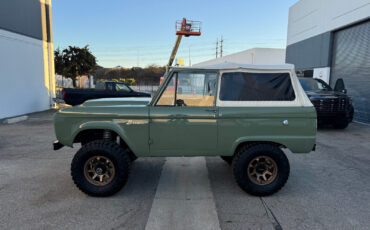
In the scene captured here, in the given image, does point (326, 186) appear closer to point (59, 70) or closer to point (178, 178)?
point (178, 178)

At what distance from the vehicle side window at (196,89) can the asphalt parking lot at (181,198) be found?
4.77 ft

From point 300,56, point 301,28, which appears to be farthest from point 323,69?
point 301,28

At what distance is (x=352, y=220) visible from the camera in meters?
3.13

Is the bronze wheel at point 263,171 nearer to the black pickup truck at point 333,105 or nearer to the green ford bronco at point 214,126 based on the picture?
the green ford bronco at point 214,126

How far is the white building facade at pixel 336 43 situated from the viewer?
1148 centimetres

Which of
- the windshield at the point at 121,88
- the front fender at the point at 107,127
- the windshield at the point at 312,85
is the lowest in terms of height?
the front fender at the point at 107,127

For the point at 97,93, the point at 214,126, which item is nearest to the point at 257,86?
the point at 214,126

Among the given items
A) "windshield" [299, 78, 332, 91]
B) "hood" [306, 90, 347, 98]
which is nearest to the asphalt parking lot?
"hood" [306, 90, 347, 98]

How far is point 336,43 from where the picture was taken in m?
13.8

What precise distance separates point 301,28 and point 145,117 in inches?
704

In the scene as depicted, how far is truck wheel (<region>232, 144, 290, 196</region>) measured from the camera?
145 inches

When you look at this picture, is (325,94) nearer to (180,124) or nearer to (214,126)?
(214,126)

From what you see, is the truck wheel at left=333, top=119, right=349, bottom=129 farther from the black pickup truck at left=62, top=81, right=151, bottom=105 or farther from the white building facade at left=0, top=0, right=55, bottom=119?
the white building facade at left=0, top=0, right=55, bottom=119

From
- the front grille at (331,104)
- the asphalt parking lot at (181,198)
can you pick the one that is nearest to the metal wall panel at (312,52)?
the front grille at (331,104)
